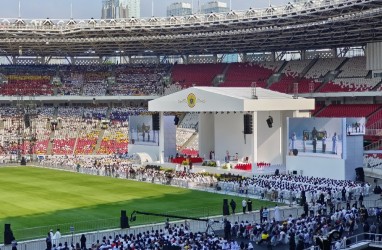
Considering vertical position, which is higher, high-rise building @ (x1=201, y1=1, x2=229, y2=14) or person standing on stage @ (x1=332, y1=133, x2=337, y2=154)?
high-rise building @ (x1=201, y1=1, x2=229, y2=14)

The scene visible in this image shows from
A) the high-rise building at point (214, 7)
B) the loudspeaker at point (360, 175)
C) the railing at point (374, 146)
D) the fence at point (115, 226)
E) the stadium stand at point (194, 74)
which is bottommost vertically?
the fence at point (115, 226)

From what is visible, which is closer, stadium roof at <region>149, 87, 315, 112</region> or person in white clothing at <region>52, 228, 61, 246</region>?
person in white clothing at <region>52, 228, 61, 246</region>

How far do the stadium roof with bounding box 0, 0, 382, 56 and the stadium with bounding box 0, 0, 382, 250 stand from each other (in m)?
0.21

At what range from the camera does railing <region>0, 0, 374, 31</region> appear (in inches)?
2128

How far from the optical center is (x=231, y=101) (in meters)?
49.1

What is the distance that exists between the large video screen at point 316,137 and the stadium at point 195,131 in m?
0.11

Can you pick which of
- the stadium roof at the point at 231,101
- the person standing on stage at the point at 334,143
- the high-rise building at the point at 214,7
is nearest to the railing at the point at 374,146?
the stadium roof at the point at 231,101

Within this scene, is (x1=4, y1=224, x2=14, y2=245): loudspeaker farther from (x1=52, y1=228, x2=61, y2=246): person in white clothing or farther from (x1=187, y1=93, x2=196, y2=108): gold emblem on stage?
(x1=187, y1=93, x2=196, y2=108): gold emblem on stage

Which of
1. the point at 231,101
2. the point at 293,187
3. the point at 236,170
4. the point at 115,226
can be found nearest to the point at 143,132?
the point at 231,101

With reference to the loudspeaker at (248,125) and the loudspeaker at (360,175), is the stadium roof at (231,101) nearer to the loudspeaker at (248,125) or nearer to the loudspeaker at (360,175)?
the loudspeaker at (248,125)

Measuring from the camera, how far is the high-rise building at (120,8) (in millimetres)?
155875

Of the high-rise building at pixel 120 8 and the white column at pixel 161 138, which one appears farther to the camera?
the high-rise building at pixel 120 8

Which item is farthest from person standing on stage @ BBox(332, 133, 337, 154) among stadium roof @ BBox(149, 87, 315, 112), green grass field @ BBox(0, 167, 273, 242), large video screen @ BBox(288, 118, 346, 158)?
green grass field @ BBox(0, 167, 273, 242)

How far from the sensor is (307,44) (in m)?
72.4
